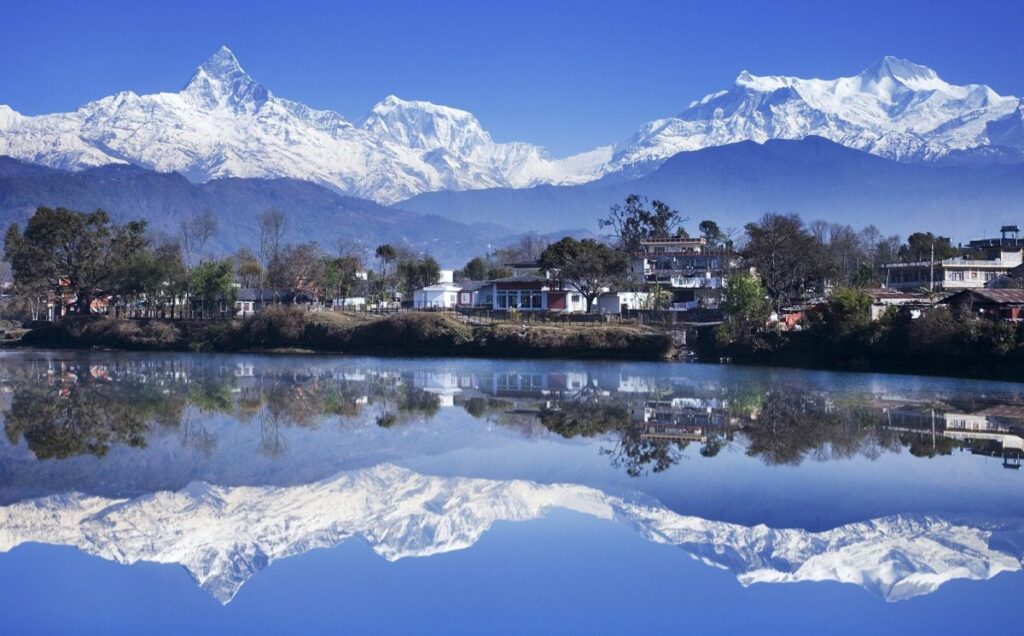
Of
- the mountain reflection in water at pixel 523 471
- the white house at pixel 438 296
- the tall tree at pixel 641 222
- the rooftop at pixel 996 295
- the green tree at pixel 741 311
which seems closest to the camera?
the mountain reflection in water at pixel 523 471

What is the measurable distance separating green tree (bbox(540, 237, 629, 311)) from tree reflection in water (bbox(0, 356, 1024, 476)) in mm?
22588

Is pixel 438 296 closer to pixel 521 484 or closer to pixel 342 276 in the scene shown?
pixel 342 276

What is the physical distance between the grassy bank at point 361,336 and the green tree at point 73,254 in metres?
3.34

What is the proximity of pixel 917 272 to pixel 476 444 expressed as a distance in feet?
215

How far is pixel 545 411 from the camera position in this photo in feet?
120

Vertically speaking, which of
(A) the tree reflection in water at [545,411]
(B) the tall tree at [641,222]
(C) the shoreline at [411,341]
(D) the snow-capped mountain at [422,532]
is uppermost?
(B) the tall tree at [641,222]

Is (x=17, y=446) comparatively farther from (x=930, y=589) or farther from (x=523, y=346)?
(x=523, y=346)

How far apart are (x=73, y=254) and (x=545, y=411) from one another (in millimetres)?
51278

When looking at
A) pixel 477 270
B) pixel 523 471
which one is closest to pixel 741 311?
pixel 523 471

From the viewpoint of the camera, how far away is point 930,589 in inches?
669

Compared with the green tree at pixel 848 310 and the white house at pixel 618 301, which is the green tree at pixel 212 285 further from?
the green tree at pixel 848 310

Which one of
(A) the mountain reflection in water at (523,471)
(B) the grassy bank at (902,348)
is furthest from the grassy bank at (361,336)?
(A) the mountain reflection in water at (523,471)

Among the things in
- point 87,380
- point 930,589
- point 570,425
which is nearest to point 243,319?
point 87,380

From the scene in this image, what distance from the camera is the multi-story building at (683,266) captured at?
82.6 meters
